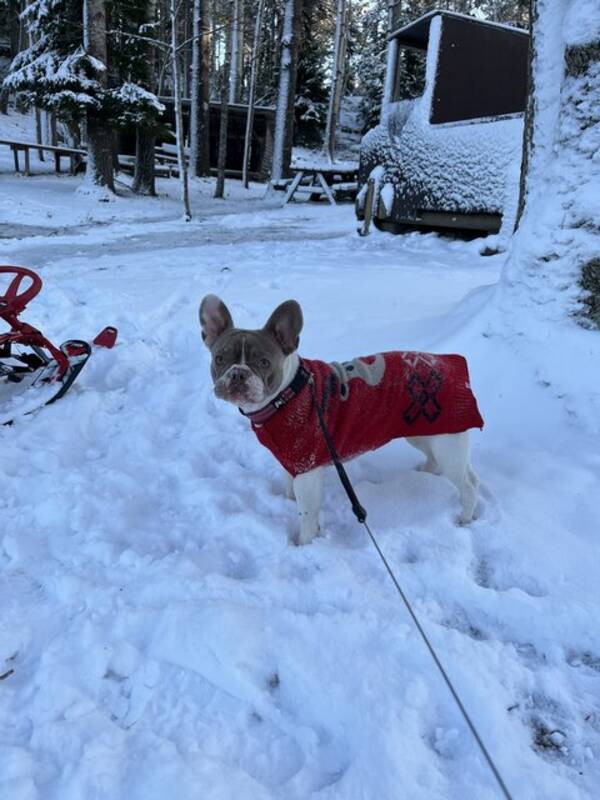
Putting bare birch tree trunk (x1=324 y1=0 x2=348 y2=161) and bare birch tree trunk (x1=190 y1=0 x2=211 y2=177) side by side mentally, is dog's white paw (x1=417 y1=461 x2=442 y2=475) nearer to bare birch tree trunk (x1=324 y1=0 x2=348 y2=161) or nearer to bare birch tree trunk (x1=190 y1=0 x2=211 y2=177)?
bare birch tree trunk (x1=190 y1=0 x2=211 y2=177)

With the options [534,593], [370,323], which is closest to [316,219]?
[370,323]

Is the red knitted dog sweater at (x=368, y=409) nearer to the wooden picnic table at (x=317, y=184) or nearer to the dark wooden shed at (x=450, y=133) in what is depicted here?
the dark wooden shed at (x=450, y=133)

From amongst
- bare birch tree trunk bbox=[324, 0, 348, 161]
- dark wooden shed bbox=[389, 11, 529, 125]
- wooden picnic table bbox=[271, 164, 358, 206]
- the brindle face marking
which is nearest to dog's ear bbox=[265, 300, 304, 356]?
the brindle face marking

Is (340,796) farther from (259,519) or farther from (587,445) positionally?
(587,445)

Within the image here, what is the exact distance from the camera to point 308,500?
8.96 feet

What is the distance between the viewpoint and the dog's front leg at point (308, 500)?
8.90 feet

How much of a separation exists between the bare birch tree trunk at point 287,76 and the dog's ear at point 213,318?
775 inches

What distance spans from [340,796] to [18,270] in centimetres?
406

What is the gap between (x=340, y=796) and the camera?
160 cm

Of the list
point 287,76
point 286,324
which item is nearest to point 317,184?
point 287,76

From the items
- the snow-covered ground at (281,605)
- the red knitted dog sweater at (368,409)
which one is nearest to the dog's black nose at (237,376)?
the red knitted dog sweater at (368,409)

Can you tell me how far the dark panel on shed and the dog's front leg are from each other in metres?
11.0

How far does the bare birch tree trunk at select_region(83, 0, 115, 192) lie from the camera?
53.3 feet

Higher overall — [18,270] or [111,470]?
[18,270]
